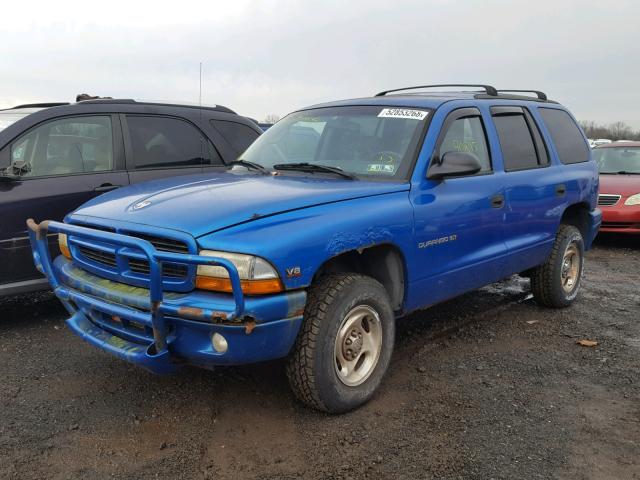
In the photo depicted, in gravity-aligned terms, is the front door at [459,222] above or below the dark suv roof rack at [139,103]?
below

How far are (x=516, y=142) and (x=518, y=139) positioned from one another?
7 cm

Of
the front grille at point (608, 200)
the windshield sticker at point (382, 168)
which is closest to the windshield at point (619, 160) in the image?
the front grille at point (608, 200)

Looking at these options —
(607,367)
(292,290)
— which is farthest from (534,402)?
(292,290)

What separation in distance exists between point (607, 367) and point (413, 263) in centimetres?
173

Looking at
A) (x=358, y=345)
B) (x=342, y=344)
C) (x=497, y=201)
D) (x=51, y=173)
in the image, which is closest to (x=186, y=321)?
(x=342, y=344)

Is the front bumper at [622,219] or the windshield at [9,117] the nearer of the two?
the windshield at [9,117]

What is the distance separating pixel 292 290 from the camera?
296 cm

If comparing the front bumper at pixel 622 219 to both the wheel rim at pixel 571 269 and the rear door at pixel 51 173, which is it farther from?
the rear door at pixel 51 173

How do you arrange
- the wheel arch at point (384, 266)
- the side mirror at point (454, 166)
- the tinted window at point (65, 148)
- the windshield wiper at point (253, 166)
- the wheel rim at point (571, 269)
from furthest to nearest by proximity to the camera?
the wheel rim at point (571, 269), the tinted window at point (65, 148), the windshield wiper at point (253, 166), the side mirror at point (454, 166), the wheel arch at point (384, 266)

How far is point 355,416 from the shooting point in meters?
3.39

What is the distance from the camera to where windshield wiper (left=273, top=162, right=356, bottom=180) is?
3.82 m

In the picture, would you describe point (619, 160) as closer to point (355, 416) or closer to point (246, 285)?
point (355, 416)

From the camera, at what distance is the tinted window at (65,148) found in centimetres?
478

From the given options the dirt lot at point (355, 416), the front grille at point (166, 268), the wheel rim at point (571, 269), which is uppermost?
the front grille at point (166, 268)
